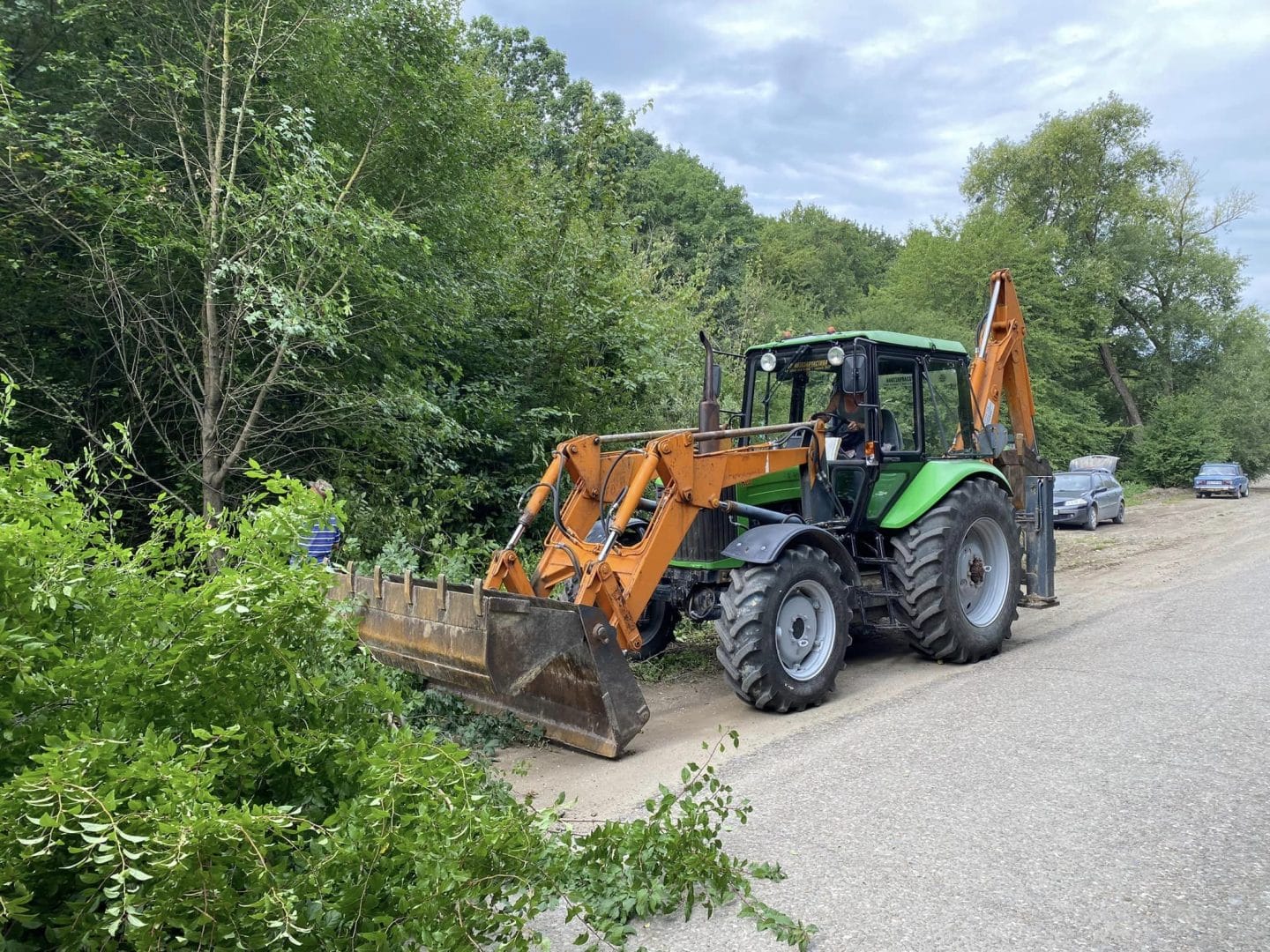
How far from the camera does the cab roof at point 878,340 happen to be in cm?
688

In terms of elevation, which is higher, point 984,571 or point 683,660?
point 984,571

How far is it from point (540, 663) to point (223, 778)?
2.39 m

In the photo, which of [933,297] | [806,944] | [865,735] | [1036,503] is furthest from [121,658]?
[933,297]

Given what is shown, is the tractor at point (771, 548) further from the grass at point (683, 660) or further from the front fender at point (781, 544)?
the grass at point (683, 660)

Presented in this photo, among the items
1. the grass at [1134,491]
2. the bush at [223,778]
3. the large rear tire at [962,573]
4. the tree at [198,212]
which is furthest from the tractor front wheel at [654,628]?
the grass at [1134,491]

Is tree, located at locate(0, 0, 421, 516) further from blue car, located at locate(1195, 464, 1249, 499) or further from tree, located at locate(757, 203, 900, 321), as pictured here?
blue car, located at locate(1195, 464, 1249, 499)

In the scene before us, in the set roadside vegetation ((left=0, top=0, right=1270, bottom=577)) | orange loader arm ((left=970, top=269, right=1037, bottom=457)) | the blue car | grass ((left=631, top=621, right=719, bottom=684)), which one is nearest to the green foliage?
the blue car

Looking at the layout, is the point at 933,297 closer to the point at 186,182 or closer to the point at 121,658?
the point at 186,182

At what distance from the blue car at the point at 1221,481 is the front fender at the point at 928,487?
1081 inches

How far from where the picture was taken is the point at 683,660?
23.8 feet

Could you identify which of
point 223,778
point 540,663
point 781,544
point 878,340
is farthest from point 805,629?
point 223,778

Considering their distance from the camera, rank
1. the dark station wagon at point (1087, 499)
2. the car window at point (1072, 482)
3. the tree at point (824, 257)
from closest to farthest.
Answer: the dark station wagon at point (1087, 499), the car window at point (1072, 482), the tree at point (824, 257)

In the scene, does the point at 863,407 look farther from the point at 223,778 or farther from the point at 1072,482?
the point at 1072,482

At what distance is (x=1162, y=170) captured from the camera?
37.2 m
